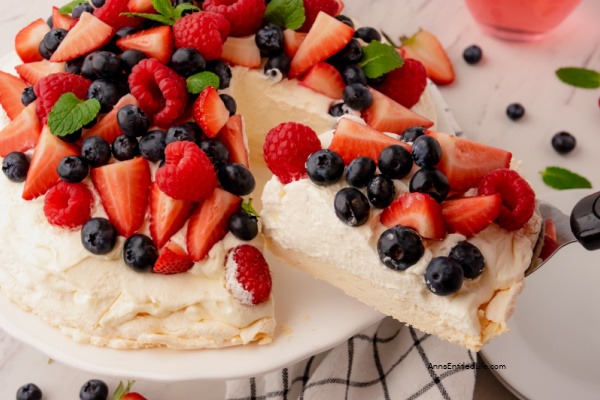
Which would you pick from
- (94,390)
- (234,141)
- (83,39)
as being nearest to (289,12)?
(234,141)

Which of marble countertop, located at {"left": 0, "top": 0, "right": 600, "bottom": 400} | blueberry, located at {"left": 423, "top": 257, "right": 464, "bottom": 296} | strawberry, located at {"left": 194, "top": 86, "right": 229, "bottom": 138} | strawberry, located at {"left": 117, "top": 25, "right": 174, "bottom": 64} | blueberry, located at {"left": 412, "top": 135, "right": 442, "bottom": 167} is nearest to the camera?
blueberry, located at {"left": 423, "top": 257, "right": 464, "bottom": 296}

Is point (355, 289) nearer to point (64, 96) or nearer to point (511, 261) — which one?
point (511, 261)

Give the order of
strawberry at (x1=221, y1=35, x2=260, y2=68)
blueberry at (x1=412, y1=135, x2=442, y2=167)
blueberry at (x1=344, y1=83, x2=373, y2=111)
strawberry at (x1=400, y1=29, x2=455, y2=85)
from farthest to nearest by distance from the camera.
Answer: strawberry at (x1=400, y1=29, x2=455, y2=85), strawberry at (x1=221, y1=35, x2=260, y2=68), blueberry at (x1=344, y1=83, x2=373, y2=111), blueberry at (x1=412, y1=135, x2=442, y2=167)

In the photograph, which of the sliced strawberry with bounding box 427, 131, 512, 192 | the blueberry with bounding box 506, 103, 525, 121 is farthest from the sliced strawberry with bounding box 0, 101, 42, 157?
the blueberry with bounding box 506, 103, 525, 121

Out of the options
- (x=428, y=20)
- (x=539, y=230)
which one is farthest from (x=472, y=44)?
(x=539, y=230)

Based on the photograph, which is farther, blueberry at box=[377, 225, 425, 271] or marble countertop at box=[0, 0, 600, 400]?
marble countertop at box=[0, 0, 600, 400]

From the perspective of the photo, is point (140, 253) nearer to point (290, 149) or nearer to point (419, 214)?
point (290, 149)

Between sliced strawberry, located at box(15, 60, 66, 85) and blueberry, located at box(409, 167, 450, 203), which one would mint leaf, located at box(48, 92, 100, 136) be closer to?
sliced strawberry, located at box(15, 60, 66, 85)
